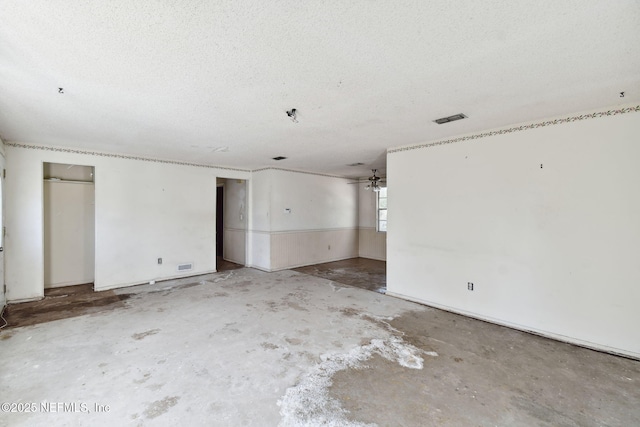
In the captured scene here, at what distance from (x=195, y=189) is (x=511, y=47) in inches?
228

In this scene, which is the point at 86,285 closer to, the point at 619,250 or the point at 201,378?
the point at 201,378

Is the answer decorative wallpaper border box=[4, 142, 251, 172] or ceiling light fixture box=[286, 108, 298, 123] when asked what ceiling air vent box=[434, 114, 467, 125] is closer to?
ceiling light fixture box=[286, 108, 298, 123]

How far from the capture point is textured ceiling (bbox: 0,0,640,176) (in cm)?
154

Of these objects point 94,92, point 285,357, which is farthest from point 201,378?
point 94,92

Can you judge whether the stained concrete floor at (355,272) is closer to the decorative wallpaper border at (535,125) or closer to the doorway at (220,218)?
the decorative wallpaper border at (535,125)

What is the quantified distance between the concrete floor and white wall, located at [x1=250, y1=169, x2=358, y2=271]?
2861 mm

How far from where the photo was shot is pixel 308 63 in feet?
6.70

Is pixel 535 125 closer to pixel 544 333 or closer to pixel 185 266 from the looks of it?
pixel 544 333

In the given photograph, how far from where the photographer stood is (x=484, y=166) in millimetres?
3705

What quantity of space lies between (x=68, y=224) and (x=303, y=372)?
17.5ft

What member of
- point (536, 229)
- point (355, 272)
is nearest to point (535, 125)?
point (536, 229)

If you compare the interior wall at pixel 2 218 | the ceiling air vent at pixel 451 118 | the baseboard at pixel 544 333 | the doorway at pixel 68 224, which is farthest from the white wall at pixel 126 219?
the ceiling air vent at pixel 451 118

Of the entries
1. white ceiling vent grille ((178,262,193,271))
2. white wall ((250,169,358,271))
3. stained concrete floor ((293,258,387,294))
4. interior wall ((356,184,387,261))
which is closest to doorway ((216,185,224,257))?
white wall ((250,169,358,271))

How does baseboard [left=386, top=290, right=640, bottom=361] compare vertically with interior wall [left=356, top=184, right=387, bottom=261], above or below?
below
